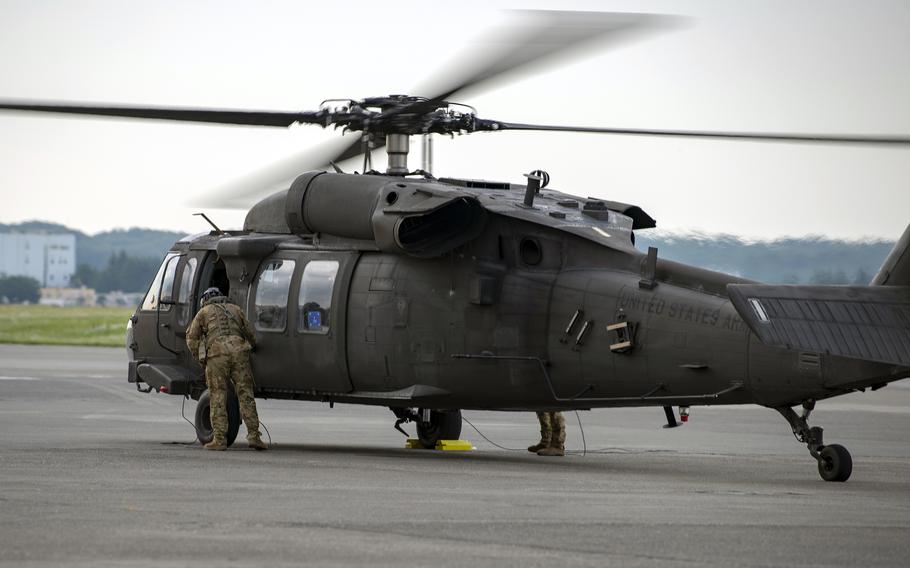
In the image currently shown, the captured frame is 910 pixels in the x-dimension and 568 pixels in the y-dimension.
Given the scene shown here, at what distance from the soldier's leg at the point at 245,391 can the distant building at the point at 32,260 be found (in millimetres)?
178504

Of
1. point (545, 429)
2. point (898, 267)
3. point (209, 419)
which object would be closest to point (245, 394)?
point (209, 419)

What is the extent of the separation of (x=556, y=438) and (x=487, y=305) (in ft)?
8.56

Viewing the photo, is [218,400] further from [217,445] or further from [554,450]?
[554,450]

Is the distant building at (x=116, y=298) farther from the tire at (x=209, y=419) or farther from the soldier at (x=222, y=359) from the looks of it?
the soldier at (x=222, y=359)

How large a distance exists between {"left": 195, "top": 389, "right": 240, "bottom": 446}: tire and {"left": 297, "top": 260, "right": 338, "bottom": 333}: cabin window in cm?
126

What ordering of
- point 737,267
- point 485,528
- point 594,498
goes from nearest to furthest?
point 485,528 < point 594,498 < point 737,267

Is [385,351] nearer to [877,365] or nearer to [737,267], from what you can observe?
[877,365]

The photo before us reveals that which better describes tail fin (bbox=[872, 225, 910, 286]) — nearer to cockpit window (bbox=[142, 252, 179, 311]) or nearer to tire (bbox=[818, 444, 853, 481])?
tire (bbox=[818, 444, 853, 481])

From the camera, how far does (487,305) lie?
18031 millimetres

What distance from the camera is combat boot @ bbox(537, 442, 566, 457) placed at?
19719 mm

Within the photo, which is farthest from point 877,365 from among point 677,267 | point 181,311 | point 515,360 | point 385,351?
point 181,311

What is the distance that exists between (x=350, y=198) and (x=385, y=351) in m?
1.93

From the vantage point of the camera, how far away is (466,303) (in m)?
18.1

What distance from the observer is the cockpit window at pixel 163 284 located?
2162cm
